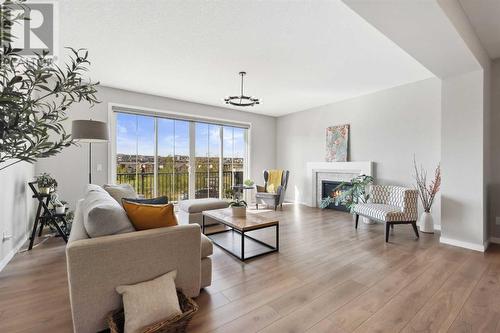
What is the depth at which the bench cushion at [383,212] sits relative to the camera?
10.7 ft

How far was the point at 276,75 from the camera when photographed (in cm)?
380

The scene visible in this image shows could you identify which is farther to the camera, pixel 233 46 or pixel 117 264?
pixel 233 46

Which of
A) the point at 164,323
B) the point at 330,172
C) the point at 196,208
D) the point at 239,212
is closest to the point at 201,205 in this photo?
the point at 196,208

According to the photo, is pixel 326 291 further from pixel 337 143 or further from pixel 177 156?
pixel 177 156

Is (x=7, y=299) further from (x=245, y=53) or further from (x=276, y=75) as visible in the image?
(x=276, y=75)

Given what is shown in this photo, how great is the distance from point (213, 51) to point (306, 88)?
2.12 m

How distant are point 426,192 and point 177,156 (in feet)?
16.2

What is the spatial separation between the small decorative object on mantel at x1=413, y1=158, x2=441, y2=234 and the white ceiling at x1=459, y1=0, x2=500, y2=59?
1849mm

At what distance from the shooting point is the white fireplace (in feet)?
15.7

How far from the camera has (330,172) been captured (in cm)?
542

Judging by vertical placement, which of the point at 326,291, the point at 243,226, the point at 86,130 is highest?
the point at 86,130

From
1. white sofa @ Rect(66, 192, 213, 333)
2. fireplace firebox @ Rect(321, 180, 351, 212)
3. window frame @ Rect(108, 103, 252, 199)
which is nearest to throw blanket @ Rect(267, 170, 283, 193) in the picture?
window frame @ Rect(108, 103, 252, 199)

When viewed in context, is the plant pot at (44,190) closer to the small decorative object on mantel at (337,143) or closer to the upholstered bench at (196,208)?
the upholstered bench at (196,208)

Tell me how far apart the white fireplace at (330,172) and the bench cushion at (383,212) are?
116cm
